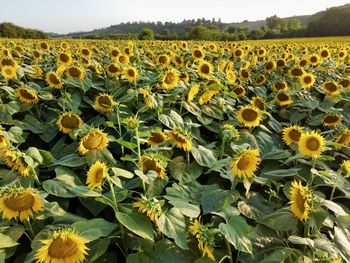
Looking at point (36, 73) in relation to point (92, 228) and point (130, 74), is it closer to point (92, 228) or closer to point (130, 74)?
point (130, 74)

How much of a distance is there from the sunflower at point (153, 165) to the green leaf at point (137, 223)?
48 cm

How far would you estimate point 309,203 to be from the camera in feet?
6.81

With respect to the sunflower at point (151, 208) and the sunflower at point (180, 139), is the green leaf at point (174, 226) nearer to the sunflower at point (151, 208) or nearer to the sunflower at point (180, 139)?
the sunflower at point (151, 208)

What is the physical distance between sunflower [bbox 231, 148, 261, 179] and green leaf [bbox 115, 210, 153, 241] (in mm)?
666

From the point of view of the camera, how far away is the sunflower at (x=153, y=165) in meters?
2.41

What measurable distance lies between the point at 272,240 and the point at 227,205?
1.09 ft

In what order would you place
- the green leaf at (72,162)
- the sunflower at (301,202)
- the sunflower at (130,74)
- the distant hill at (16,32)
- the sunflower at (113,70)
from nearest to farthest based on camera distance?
the sunflower at (301,202) < the green leaf at (72,162) < the sunflower at (130,74) < the sunflower at (113,70) < the distant hill at (16,32)

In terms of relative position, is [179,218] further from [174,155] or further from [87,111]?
[87,111]

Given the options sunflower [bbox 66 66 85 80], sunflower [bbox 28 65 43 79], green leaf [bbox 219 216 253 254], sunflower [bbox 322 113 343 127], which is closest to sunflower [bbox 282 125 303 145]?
sunflower [bbox 322 113 343 127]

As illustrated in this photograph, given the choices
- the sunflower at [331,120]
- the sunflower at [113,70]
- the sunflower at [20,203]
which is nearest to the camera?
the sunflower at [20,203]

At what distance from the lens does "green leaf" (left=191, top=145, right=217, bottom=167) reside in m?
2.72

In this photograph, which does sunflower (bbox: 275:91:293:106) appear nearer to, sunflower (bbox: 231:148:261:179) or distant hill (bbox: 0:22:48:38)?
sunflower (bbox: 231:148:261:179)

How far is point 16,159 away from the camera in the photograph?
90.3 inches

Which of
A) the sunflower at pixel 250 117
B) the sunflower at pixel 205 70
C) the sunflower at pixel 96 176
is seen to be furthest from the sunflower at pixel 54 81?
the sunflower at pixel 96 176
